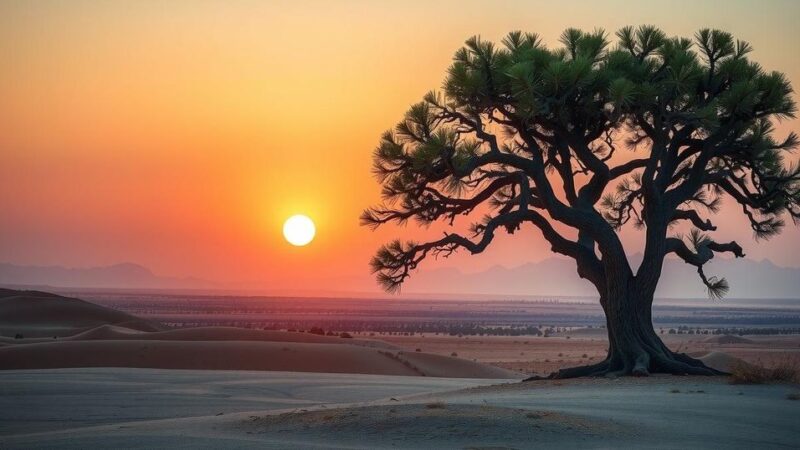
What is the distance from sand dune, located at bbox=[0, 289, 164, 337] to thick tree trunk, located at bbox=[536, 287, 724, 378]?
119ft

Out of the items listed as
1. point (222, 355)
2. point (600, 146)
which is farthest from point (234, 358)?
point (600, 146)

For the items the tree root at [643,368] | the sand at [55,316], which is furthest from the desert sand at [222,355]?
the tree root at [643,368]

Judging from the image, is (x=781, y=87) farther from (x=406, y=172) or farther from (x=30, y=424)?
(x=30, y=424)

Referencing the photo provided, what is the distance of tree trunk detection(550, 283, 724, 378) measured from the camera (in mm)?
20875

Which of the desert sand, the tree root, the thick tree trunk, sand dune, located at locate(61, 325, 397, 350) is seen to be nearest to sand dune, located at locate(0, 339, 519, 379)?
the desert sand

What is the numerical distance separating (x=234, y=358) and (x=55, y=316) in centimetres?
2667

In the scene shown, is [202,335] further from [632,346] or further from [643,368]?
[643,368]

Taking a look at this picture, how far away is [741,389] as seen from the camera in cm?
1722

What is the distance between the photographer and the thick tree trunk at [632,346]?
68.5 ft

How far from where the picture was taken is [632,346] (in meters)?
21.0

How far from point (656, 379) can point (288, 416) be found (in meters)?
8.18

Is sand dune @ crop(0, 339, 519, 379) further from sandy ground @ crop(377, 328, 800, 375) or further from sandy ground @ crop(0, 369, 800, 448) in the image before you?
sandy ground @ crop(0, 369, 800, 448)

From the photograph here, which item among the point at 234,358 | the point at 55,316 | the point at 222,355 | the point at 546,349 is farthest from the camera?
the point at 546,349

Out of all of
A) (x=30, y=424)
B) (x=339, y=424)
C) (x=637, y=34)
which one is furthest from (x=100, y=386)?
(x=637, y=34)
